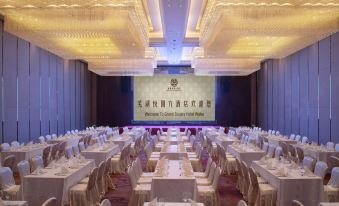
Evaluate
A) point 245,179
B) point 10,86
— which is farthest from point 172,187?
point 10,86

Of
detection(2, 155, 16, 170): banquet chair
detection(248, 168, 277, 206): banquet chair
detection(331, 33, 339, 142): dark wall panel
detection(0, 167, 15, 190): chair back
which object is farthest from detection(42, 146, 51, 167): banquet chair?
detection(331, 33, 339, 142): dark wall panel

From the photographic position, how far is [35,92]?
14.6 metres

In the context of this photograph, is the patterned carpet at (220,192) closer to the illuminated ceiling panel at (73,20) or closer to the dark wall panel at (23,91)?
the illuminated ceiling panel at (73,20)

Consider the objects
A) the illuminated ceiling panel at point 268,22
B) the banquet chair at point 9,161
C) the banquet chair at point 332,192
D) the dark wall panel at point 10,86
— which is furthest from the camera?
the dark wall panel at point 10,86

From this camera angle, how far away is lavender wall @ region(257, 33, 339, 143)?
12.8 metres

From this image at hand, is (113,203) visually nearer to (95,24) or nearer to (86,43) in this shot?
(95,24)

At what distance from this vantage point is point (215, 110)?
2541cm

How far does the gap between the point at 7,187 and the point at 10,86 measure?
20.2 ft

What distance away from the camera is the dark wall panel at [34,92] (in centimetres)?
1416

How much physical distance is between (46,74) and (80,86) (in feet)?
17.6

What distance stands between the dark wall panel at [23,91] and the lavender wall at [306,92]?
33.2 ft

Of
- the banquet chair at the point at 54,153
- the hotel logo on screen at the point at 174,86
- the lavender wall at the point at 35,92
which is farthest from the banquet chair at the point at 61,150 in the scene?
the hotel logo on screen at the point at 174,86

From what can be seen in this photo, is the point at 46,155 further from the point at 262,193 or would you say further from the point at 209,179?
the point at 262,193

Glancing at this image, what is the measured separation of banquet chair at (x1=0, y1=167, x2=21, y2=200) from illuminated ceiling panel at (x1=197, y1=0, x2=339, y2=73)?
5.11 meters
